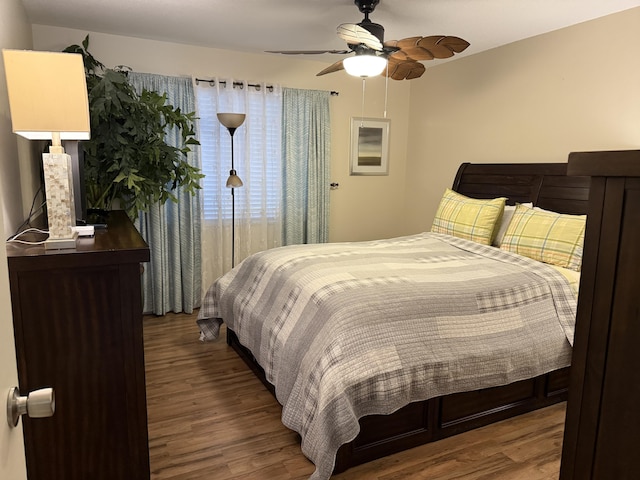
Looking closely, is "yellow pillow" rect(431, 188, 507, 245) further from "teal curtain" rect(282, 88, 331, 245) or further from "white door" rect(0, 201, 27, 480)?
"white door" rect(0, 201, 27, 480)

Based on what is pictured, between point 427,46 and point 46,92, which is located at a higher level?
point 427,46

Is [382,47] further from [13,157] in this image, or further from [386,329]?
[13,157]

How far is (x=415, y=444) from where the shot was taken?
2281 mm

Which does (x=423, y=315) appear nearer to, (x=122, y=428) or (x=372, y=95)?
(x=122, y=428)

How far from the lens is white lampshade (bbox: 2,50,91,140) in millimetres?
1589

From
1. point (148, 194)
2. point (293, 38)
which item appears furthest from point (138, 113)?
point (293, 38)

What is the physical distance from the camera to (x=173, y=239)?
13.5 feet

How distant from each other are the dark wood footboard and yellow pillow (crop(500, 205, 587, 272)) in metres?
0.71

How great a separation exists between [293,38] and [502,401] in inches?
125

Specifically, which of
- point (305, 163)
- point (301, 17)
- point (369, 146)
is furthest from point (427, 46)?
point (369, 146)

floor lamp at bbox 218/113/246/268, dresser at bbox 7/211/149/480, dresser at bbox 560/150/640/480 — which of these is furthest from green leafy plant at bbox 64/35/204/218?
dresser at bbox 560/150/640/480

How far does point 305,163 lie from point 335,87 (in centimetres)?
87

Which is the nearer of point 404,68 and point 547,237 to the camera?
point 547,237

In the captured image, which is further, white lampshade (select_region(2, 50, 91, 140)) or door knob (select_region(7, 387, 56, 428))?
white lampshade (select_region(2, 50, 91, 140))
